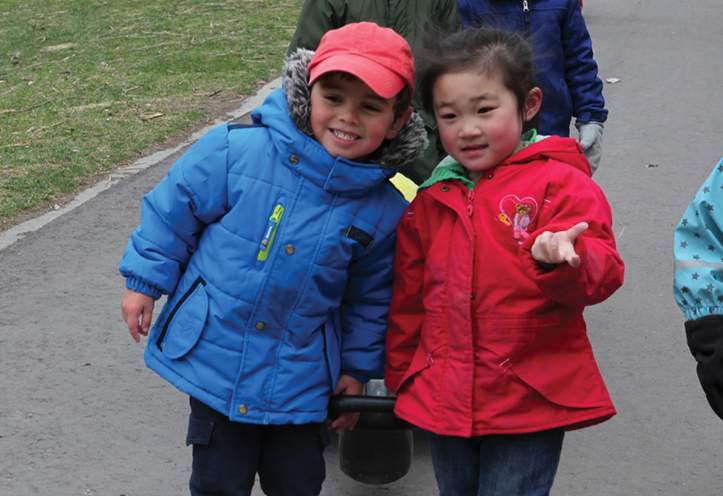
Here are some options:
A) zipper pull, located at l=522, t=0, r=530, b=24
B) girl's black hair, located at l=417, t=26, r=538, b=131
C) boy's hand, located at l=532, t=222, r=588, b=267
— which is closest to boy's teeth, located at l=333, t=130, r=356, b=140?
girl's black hair, located at l=417, t=26, r=538, b=131

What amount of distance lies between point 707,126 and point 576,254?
6.69 m

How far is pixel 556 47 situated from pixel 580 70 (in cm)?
19

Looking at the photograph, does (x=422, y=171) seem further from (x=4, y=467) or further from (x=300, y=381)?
(x=4, y=467)

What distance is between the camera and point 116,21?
40.2 ft

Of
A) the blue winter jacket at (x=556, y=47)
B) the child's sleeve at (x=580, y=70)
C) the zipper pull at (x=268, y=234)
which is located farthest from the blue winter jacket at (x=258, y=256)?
the child's sleeve at (x=580, y=70)

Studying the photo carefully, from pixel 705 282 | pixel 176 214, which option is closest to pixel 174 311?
pixel 176 214

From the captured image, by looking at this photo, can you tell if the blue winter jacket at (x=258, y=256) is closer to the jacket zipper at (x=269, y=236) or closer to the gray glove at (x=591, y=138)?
the jacket zipper at (x=269, y=236)

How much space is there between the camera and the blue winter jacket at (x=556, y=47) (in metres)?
3.40

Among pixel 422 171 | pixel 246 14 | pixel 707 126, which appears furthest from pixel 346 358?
pixel 246 14

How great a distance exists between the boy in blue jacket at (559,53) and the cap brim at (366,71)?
133 cm

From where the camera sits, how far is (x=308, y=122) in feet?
7.43

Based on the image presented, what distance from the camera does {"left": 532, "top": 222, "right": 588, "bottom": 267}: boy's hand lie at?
1.72m

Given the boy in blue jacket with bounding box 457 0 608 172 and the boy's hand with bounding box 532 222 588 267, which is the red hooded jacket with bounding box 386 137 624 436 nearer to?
the boy's hand with bounding box 532 222 588 267

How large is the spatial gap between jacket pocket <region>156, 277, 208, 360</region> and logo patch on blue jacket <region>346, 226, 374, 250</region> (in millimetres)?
434
